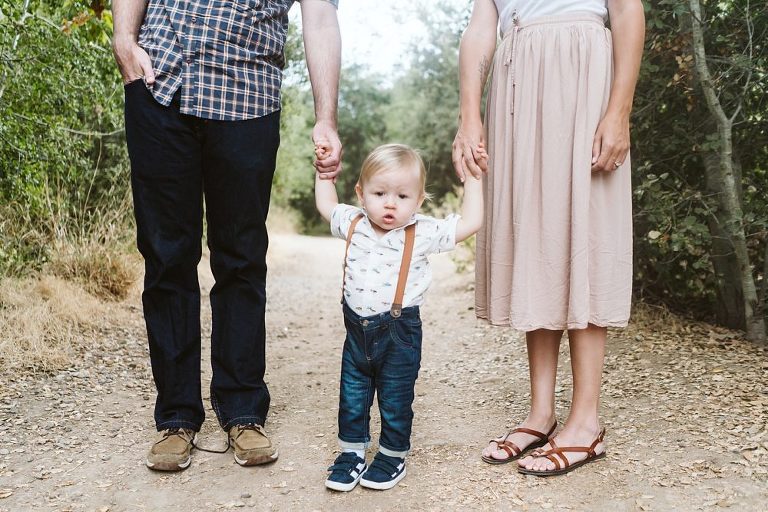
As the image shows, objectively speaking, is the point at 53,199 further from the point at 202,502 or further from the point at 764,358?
the point at 764,358

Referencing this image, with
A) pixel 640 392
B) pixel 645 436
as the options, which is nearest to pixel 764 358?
pixel 640 392

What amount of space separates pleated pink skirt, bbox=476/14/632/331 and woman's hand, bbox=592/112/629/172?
25 mm

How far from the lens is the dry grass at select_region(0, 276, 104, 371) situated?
3701 mm

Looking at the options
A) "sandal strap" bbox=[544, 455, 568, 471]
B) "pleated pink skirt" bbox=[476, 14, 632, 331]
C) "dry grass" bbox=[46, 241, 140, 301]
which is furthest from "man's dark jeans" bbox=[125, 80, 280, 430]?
"dry grass" bbox=[46, 241, 140, 301]

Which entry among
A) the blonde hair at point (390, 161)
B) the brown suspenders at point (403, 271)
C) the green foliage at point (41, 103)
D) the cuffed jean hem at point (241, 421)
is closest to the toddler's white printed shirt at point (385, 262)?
the brown suspenders at point (403, 271)

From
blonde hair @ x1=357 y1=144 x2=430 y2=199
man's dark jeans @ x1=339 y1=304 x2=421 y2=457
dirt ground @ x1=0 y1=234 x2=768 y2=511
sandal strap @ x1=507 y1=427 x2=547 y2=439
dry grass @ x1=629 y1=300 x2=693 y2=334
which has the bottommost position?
dirt ground @ x1=0 y1=234 x2=768 y2=511

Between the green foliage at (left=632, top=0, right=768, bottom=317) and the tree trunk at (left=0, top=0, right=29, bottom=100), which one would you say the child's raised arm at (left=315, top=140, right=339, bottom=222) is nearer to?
the green foliage at (left=632, top=0, right=768, bottom=317)

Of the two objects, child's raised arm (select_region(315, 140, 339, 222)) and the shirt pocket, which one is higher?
the shirt pocket

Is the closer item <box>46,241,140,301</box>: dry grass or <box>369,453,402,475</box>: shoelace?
<box>369,453,402,475</box>: shoelace

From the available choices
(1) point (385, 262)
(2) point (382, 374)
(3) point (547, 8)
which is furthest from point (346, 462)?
Answer: (3) point (547, 8)

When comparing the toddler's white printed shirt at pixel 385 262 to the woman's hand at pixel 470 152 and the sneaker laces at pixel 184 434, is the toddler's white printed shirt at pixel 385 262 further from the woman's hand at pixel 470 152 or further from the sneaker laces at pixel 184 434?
the sneaker laces at pixel 184 434

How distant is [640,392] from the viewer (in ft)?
10.3

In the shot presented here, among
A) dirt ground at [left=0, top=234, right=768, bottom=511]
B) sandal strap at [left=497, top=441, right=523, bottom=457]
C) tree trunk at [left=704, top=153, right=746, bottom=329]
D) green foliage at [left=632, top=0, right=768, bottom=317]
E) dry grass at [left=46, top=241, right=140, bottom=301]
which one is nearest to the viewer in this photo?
dirt ground at [left=0, top=234, right=768, bottom=511]

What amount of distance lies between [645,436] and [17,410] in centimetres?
254
